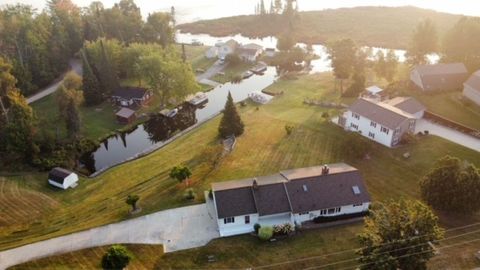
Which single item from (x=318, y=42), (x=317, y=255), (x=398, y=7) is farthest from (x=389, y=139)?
(x=398, y=7)

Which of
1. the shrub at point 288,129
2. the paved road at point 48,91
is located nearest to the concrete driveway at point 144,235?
the shrub at point 288,129

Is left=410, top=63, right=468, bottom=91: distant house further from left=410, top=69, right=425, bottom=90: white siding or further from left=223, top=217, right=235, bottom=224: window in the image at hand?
left=223, top=217, right=235, bottom=224: window

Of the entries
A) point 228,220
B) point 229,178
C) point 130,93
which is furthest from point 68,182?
point 130,93

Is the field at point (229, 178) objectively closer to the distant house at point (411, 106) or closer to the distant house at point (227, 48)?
the distant house at point (411, 106)

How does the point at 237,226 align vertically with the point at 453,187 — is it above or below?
below

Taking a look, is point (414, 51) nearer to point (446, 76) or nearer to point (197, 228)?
point (446, 76)

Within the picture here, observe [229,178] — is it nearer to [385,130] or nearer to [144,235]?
[144,235]
